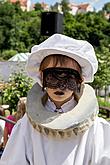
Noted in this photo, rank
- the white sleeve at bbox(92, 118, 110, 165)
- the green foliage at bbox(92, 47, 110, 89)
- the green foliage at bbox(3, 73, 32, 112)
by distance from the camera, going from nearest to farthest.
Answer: the white sleeve at bbox(92, 118, 110, 165)
the green foliage at bbox(3, 73, 32, 112)
the green foliage at bbox(92, 47, 110, 89)

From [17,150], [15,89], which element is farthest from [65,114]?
[15,89]

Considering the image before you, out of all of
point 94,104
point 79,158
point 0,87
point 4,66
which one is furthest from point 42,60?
point 4,66

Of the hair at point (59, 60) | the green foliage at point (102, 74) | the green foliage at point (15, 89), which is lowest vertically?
the green foliage at point (102, 74)

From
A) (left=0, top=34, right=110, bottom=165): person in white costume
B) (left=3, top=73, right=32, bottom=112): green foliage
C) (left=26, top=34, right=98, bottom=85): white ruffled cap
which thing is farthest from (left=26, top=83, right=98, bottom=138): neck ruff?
(left=3, top=73, right=32, bottom=112): green foliage

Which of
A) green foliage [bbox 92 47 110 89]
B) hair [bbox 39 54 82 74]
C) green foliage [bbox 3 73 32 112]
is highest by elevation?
hair [bbox 39 54 82 74]

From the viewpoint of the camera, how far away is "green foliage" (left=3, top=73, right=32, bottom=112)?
865 cm

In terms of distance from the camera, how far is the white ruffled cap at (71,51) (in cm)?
174

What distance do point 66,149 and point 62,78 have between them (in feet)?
0.98

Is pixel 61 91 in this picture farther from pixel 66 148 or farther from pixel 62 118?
pixel 66 148

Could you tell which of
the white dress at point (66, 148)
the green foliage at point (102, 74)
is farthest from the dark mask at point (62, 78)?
the green foliage at point (102, 74)

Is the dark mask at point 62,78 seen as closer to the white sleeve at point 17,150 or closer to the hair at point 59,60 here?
the hair at point 59,60

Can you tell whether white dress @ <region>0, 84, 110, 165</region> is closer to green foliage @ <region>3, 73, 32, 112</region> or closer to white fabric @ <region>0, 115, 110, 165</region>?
white fabric @ <region>0, 115, 110, 165</region>

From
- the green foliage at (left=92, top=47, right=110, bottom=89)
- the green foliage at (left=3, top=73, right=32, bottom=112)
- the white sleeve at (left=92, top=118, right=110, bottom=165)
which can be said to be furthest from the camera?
the green foliage at (left=92, top=47, right=110, bottom=89)

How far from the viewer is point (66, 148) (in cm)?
173
